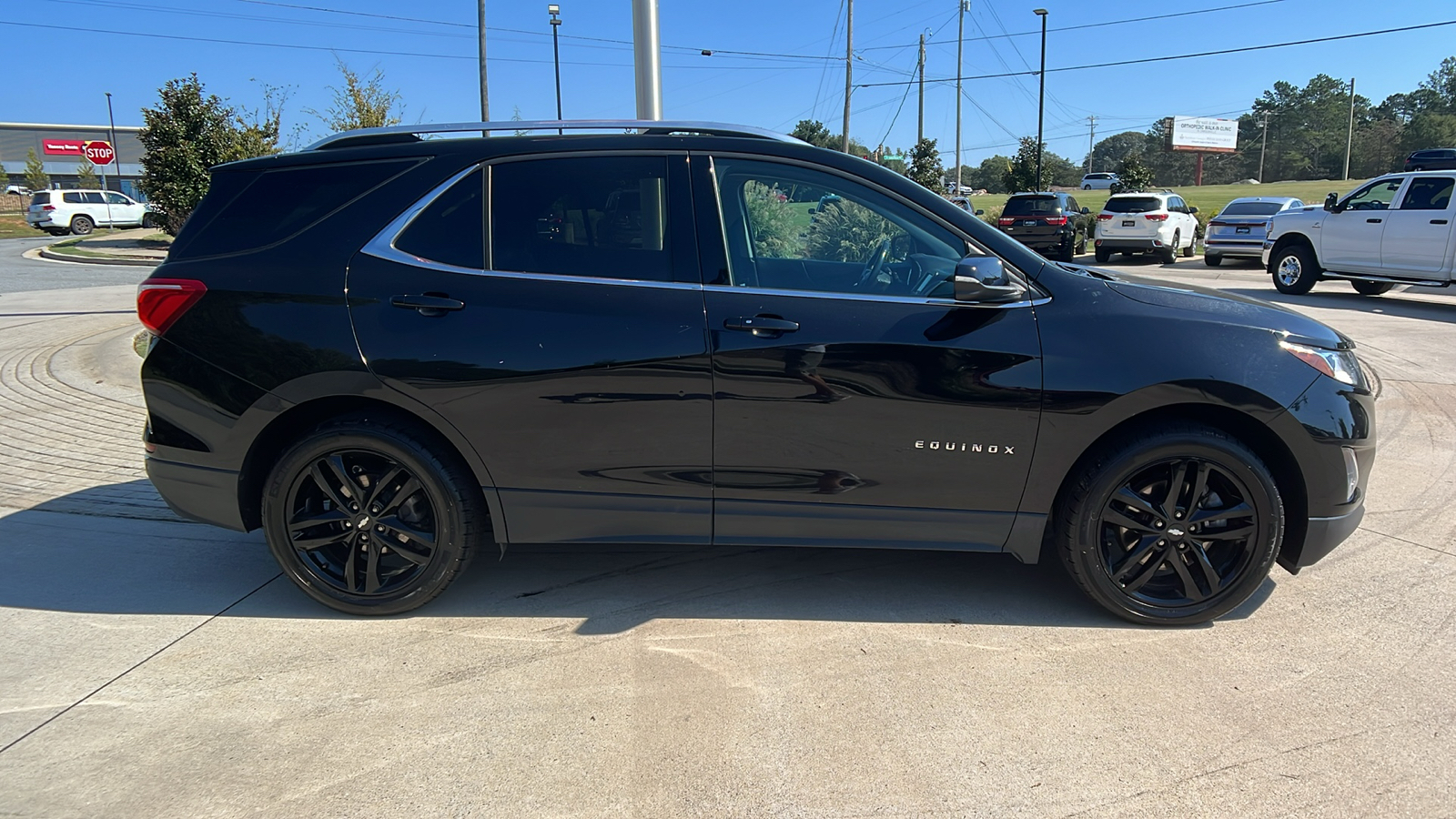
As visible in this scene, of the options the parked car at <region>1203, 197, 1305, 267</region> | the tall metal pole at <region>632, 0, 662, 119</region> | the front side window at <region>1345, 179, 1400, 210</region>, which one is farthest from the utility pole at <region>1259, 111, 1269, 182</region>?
the tall metal pole at <region>632, 0, 662, 119</region>

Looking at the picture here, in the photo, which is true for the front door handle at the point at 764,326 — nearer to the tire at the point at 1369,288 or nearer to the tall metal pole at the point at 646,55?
the tall metal pole at the point at 646,55

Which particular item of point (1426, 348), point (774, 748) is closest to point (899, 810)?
point (774, 748)

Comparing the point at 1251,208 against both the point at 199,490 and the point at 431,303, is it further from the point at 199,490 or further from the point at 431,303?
the point at 199,490

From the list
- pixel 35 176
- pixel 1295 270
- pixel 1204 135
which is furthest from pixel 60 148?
pixel 1204 135

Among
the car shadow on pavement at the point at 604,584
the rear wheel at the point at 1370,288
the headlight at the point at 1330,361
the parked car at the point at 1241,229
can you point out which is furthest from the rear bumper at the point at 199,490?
the parked car at the point at 1241,229

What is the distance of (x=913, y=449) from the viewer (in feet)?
10.9

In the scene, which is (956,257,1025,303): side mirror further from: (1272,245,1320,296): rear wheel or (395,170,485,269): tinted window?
(1272,245,1320,296): rear wheel

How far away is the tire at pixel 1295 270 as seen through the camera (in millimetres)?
14828

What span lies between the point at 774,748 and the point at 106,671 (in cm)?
246

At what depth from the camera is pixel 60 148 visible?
2975 inches

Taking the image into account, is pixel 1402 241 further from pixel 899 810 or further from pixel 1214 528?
pixel 899 810

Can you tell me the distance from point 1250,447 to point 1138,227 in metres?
20.7

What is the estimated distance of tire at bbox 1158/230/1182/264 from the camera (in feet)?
73.3

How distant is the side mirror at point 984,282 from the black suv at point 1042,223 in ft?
68.7
